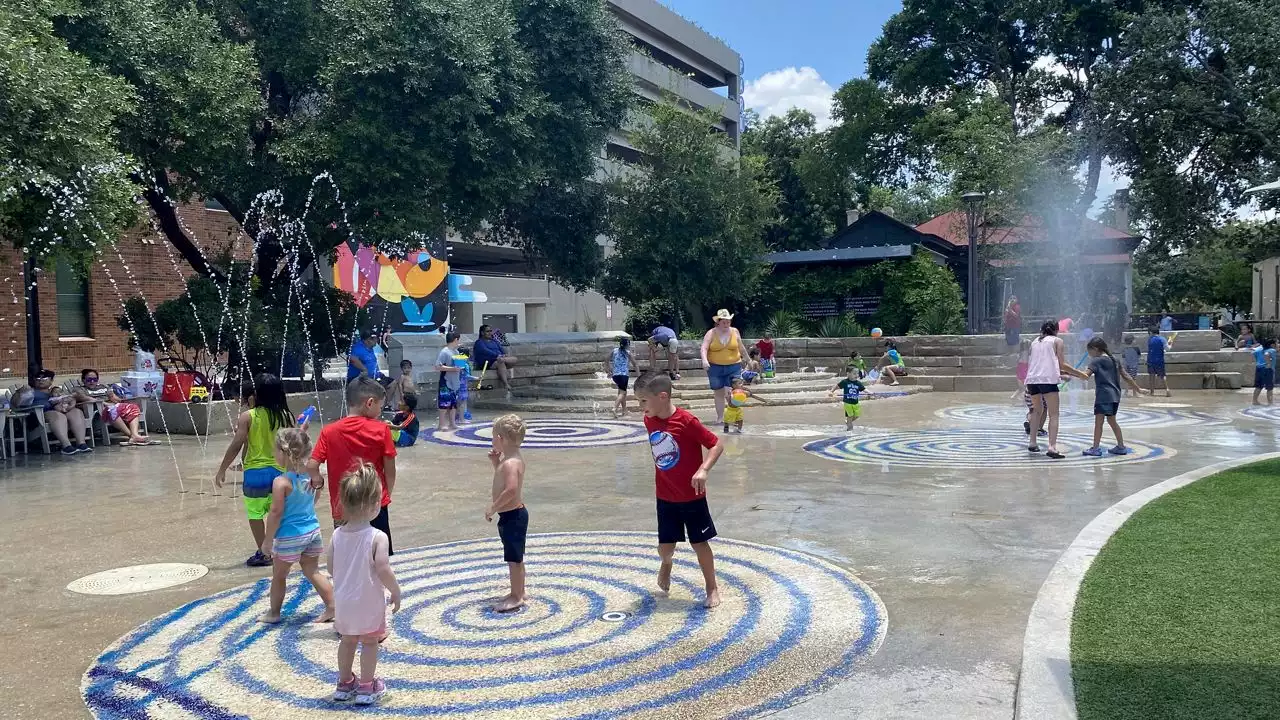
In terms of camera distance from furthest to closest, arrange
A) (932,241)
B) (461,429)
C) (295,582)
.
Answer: (932,241) < (461,429) < (295,582)

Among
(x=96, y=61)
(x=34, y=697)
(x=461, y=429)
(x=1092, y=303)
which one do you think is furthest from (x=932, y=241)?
(x=34, y=697)

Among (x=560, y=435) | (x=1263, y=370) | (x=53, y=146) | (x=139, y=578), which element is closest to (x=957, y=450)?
(x=560, y=435)

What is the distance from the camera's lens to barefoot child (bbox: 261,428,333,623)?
528 cm

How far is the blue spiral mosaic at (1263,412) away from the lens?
1484 cm

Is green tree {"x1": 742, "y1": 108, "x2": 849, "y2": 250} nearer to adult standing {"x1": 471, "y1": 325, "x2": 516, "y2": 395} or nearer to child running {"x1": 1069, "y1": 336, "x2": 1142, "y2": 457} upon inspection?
adult standing {"x1": 471, "y1": 325, "x2": 516, "y2": 395}

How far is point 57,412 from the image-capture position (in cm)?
1293

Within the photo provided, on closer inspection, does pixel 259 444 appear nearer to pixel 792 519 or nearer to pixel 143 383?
pixel 792 519

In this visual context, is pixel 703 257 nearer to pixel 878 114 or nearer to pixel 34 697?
pixel 878 114

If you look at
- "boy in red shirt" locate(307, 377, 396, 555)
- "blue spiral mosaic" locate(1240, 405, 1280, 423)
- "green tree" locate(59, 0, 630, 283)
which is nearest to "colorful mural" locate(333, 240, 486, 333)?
"green tree" locate(59, 0, 630, 283)

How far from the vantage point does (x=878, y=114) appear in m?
38.3

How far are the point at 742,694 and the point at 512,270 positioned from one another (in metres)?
49.2

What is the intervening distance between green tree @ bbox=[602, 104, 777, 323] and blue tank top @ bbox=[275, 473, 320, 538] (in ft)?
68.2

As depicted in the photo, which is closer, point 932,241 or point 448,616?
point 448,616

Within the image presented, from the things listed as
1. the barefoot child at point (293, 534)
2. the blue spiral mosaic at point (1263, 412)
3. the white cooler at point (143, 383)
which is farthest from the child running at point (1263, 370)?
the white cooler at point (143, 383)
